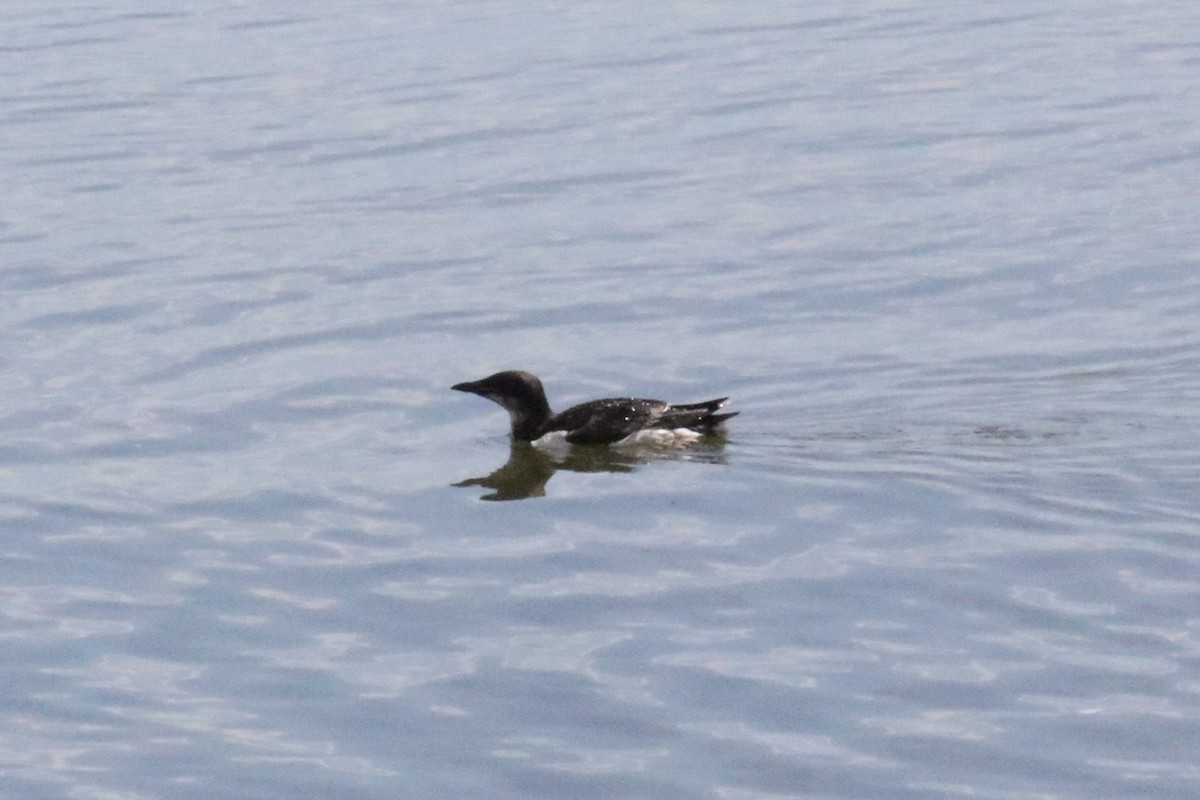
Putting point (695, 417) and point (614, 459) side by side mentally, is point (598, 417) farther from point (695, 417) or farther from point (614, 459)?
point (695, 417)

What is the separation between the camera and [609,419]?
14.6 m

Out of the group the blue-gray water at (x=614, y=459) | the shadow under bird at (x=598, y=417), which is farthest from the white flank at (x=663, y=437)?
the blue-gray water at (x=614, y=459)

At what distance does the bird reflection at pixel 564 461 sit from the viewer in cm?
1391

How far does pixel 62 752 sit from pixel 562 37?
23.9m

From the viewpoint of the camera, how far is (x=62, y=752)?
9.59 metres

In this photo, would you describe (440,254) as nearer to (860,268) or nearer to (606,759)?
(860,268)

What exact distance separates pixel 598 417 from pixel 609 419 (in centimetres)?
10

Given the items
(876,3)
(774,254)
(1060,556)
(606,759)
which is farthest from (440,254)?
(876,3)

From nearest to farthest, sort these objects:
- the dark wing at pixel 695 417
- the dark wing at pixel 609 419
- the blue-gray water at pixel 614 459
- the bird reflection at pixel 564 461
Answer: the blue-gray water at pixel 614 459 → the bird reflection at pixel 564 461 → the dark wing at pixel 695 417 → the dark wing at pixel 609 419

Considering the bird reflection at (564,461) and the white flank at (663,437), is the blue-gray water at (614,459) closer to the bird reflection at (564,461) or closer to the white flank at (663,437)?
the bird reflection at (564,461)

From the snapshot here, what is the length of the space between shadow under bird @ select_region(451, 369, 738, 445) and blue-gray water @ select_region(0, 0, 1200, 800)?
29 centimetres

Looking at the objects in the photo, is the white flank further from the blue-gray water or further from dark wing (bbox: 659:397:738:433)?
the blue-gray water

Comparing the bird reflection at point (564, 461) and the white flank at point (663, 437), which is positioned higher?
the white flank at point (663, 437)

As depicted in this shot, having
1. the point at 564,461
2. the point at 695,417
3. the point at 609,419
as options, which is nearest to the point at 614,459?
the point at 609,419
